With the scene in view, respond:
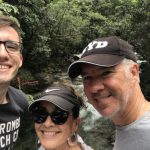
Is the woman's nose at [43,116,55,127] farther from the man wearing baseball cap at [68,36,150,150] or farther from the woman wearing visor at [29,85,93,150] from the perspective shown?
the man wearing baseball cap at [68,36,150,150]

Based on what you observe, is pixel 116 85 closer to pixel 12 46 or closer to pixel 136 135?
pixel 136 135

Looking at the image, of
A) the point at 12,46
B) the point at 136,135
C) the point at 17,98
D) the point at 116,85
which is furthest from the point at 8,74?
the point at 136,135

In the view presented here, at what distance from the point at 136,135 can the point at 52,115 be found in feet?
1.98

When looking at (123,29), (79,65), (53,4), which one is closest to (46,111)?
(79,65)

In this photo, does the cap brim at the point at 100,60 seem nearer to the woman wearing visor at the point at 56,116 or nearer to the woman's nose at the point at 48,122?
the woman wearing visor at the point at 56,116

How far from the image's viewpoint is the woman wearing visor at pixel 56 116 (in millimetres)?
2273

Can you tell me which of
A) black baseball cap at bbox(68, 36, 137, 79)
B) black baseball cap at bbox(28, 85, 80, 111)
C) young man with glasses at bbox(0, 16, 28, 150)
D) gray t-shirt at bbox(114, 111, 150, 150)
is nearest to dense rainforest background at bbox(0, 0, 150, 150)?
young man with glasses at bbox(0, 16, 28, 150)

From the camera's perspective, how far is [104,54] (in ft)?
7.00

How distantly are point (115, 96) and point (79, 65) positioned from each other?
32cm

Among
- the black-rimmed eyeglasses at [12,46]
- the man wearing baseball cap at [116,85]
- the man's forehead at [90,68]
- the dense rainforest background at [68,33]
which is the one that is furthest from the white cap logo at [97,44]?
the dense rainforest background at [68,33]

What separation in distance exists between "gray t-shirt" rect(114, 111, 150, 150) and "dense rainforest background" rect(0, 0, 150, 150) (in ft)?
21.0

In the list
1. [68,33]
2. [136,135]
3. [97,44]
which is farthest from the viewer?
[68,33]

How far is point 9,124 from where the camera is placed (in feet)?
9.53

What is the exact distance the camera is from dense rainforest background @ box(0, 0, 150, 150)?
13.5m
